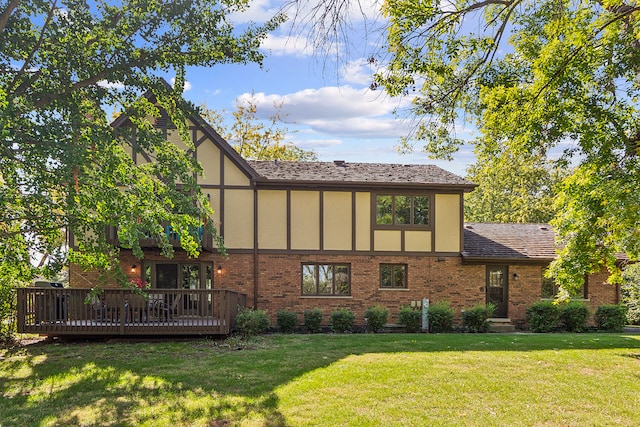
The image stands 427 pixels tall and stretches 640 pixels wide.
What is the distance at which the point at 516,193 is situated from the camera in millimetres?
34875

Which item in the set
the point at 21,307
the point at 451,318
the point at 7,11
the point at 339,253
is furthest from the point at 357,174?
the point at 7,11

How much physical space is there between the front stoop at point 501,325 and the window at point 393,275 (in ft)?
10.9

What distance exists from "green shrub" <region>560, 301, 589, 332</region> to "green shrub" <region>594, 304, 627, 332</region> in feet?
2.29

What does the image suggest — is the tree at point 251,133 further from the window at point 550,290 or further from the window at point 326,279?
the window at point 550,290

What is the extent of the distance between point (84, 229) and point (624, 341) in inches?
552

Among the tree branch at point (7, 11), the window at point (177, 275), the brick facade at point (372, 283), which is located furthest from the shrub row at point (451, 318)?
the tree branch at point (7, 11)

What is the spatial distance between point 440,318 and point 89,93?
39.3 ft

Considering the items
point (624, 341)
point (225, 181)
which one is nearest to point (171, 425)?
point (225, 181)

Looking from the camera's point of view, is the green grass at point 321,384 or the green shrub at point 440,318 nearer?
the green grass at point 321,384

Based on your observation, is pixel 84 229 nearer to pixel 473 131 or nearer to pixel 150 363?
pixel 150 363

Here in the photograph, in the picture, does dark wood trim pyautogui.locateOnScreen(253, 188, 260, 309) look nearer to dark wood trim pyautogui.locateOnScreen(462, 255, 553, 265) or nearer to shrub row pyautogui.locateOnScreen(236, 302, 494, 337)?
shrub row pyautogui.locateOnScreen(236, 302, 494, 337)

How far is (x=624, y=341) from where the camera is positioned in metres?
13.9

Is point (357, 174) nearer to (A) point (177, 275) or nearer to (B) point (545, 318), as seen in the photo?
(A) point (177, 275)

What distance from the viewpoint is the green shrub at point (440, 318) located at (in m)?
16.2
